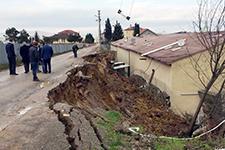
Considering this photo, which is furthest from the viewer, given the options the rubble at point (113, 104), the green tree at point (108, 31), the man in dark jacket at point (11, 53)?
the green tree at point (108, 31)

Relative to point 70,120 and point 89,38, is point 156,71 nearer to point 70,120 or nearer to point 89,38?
point 70,120

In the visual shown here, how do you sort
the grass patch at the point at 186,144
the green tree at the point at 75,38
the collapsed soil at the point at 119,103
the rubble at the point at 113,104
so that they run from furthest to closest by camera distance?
1. the green tree at the point at 75,38
2. the collapsed soil at the point at 119,103
3. the rubble at the point at 113,104
4. the grass patch at the point at 186,144

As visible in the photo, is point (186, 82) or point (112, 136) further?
point (186, 82)

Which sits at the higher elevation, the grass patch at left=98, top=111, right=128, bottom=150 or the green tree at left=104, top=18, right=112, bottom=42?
the grass patch at left=98, top=111, right=128, bottom=150

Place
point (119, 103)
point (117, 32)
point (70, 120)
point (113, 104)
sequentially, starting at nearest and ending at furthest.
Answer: point (70, 120)
point (113, 104)
point (119, 103)
point (117, 32)

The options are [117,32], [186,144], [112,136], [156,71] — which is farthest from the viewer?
[117,32]

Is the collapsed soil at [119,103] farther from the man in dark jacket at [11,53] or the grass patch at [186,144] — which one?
the man in dark jacket at [11,53]

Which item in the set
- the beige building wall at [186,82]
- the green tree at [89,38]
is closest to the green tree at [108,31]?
the green tree at [89,38]

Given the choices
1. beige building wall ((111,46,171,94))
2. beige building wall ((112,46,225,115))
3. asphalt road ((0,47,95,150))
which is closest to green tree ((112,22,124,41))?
beige building wall ((111,46,171,94))

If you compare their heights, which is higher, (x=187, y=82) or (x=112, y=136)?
(x=112, y=136)

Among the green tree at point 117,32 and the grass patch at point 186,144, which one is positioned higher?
the grass patch at point 186,144

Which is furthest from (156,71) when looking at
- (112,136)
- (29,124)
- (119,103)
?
(29,124)

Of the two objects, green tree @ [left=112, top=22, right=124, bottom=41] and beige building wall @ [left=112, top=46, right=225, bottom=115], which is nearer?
beige building wall @ [left=112, top=46, right=225, bottom=115]

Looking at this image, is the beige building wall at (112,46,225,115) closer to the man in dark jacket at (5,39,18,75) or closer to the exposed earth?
the exposed earth
